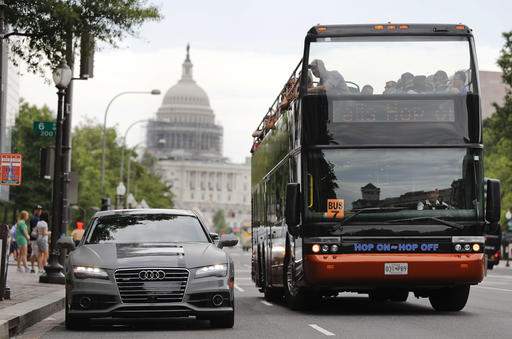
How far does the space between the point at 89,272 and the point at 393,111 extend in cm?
550

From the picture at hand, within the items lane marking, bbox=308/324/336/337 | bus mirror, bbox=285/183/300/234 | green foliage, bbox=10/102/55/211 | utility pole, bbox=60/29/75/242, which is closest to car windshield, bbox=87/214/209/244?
bus mirror, bbox=285/183/300/234

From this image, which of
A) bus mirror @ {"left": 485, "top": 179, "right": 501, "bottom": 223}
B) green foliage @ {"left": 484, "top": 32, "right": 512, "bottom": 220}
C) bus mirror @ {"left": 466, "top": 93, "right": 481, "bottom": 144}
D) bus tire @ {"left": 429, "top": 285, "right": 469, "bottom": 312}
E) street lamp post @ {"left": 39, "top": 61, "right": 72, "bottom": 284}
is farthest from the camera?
green foliage @ {"left": 484, "top": 32, "right": 512, "bottom": 220}

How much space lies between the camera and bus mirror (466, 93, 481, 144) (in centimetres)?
1803

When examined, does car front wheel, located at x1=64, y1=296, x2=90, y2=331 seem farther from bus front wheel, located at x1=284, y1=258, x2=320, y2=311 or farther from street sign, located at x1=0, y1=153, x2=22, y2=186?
street sign, located at x1=0, y1=153, x2=22, y2=186

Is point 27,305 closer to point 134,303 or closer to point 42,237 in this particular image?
point 134,303

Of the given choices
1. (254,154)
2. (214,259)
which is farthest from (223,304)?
(254,154)

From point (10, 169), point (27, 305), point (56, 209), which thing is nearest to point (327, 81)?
point (27, 305)

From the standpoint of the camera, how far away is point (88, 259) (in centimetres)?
1507

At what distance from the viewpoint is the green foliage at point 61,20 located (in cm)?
2178

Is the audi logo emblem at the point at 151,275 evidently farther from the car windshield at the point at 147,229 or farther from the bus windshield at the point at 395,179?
the bus windshield at the point at 395,179

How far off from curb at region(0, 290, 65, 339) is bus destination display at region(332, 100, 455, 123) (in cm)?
506

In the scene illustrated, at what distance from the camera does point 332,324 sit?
54.2 ft

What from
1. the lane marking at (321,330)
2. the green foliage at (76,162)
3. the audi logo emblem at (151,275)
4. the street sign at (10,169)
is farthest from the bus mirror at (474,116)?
the green foliage at (76,162)

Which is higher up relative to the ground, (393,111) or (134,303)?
(393,111)
